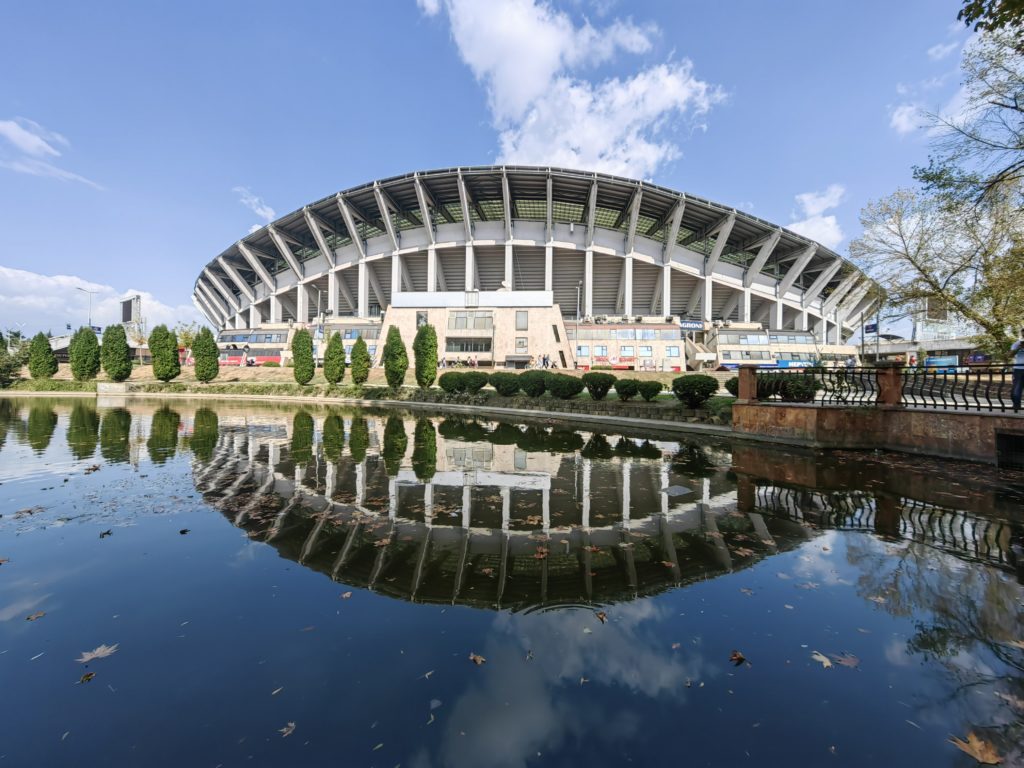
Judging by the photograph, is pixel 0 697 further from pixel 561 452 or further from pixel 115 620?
pixel 561 452

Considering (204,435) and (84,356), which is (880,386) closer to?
(204,435)

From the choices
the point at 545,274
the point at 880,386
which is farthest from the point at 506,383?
Answer: the point at 545,274

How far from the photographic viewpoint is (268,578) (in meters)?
4.27

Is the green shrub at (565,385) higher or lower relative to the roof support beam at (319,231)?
lower

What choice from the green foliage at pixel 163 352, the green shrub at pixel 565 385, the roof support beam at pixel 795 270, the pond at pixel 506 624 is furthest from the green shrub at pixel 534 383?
the roof support beam at pixel 795 270

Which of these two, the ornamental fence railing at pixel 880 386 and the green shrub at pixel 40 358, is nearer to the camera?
the ornamental fence railing at pixel 880 386

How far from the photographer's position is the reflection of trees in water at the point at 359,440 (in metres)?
10.7

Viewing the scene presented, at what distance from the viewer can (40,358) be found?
35.3 metres

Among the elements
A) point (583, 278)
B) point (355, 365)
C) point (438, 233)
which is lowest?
point (355, 365)

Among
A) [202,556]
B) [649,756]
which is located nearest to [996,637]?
[649,756]

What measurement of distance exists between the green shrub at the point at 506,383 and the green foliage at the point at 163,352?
28184 mm

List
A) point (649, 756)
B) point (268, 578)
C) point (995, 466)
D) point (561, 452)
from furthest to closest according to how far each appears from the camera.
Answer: point (561, 452) → point (995, 466) → point (268, 578) → point (649, 756)

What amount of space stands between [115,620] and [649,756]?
420 cm

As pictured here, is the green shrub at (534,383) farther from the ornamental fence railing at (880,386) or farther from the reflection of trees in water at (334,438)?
the ornamental fence railing at (880,386)
